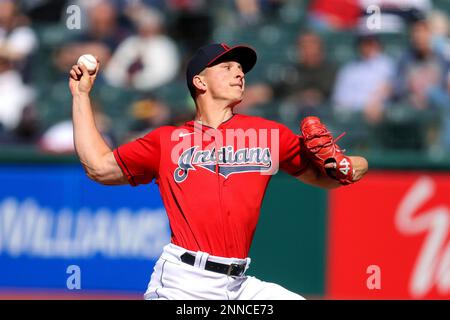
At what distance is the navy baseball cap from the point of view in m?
5.32

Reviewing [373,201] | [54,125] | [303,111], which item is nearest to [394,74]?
[303,111]

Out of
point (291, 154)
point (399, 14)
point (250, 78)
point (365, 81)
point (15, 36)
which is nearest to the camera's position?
point (291, 154)

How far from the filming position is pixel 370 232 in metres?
8.79

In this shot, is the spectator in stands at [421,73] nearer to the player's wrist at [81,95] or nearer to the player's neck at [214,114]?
the player's neck at [214,114]

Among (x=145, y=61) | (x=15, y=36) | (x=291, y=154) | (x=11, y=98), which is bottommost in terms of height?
(x=291, y=154)

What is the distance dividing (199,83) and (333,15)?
5672 mm

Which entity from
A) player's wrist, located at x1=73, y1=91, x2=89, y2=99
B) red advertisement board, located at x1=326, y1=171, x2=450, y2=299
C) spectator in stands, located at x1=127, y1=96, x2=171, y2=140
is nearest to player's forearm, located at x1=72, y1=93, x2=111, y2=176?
player's wrist, located at x1=73, y1=91, x2=89, y2=99

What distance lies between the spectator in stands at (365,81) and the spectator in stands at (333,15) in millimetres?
549

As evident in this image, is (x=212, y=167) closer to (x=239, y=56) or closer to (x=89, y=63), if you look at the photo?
(x=239, y=56)

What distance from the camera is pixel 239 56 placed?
17.6 ft

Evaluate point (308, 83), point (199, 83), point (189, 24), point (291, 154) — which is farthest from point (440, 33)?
point (199, 83)

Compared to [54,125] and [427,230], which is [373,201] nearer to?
[427,230]

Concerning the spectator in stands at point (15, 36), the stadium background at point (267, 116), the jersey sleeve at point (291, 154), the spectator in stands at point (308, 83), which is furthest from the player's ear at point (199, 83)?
the spectator in stands at point (15, 36)
